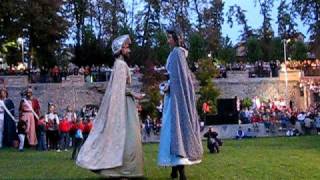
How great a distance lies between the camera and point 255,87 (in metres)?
50.5

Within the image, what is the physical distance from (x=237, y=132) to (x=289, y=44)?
4350cm

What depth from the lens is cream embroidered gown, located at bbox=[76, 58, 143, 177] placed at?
28.5ft

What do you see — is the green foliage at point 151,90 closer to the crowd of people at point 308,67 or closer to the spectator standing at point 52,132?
the crowd of people at point 308,67

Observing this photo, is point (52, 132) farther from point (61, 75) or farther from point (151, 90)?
point (61, 75)

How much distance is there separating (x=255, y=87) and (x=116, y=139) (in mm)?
42502

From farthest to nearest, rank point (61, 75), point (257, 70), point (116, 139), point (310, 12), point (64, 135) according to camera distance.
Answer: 1. point (257, 70)
2. point (61, 75)
3. point (310, 12)
4. point (64, 135)
5. point (116, 139)

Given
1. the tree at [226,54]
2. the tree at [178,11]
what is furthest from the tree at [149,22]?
the tree at [226,54]

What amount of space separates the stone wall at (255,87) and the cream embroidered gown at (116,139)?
135 feet

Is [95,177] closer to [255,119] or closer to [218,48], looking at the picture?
[255,119]

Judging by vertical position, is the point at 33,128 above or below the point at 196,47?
below

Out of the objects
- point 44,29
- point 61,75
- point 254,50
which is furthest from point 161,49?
point 254,50

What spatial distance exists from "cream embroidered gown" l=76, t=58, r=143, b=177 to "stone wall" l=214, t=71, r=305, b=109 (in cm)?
4105

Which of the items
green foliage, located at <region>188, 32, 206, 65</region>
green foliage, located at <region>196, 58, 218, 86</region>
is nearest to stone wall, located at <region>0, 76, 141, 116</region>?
green foliage, located at <region>196, 58, 218, 86</region>

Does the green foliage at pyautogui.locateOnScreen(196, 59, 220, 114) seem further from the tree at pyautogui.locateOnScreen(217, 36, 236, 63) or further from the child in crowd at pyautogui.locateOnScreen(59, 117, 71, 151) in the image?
the child in crowd at pyautogui.locateOnScreen(59, 117, 71, 151)
